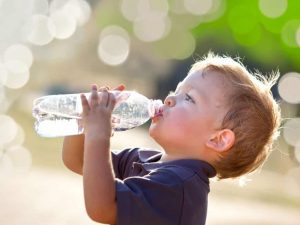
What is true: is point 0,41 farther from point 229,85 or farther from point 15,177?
point 229,85

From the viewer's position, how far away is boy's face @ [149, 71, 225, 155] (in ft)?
8.77

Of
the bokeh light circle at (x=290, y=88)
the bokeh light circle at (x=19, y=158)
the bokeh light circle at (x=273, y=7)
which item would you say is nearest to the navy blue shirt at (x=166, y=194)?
the bokeh light circle at (x=19, y=158)

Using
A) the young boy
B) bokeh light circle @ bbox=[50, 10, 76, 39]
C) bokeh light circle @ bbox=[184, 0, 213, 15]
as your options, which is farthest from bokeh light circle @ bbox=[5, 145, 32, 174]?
bokeh light circle @ bbox=[50, 10, 76, 39]

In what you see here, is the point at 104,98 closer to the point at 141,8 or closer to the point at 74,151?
the point at 74,151

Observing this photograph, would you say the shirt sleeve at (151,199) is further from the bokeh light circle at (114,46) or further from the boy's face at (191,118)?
the bokeh light circle at (114,46)

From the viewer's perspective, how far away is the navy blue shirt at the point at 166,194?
235cm

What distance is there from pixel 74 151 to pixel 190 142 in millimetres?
439

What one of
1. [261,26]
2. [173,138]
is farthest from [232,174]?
Answer: [261,26]

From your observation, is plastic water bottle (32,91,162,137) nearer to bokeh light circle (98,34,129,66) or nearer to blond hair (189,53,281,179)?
blond hair (189,53,281,179)

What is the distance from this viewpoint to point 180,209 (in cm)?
245

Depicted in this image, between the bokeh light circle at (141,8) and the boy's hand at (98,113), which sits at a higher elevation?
the boy's hand at (98,113)

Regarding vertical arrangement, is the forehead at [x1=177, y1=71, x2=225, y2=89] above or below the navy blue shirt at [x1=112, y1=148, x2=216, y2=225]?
above

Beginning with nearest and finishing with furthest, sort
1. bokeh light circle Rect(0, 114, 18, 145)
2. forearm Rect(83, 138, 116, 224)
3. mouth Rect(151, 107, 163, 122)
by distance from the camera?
forearm Rect(83, 138, 116, 224) < mouth Rect(151, 107, 163, 122) < bokeh light circle Rect(0, 114, 18, 145)

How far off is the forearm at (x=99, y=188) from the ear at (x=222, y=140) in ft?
1.47
